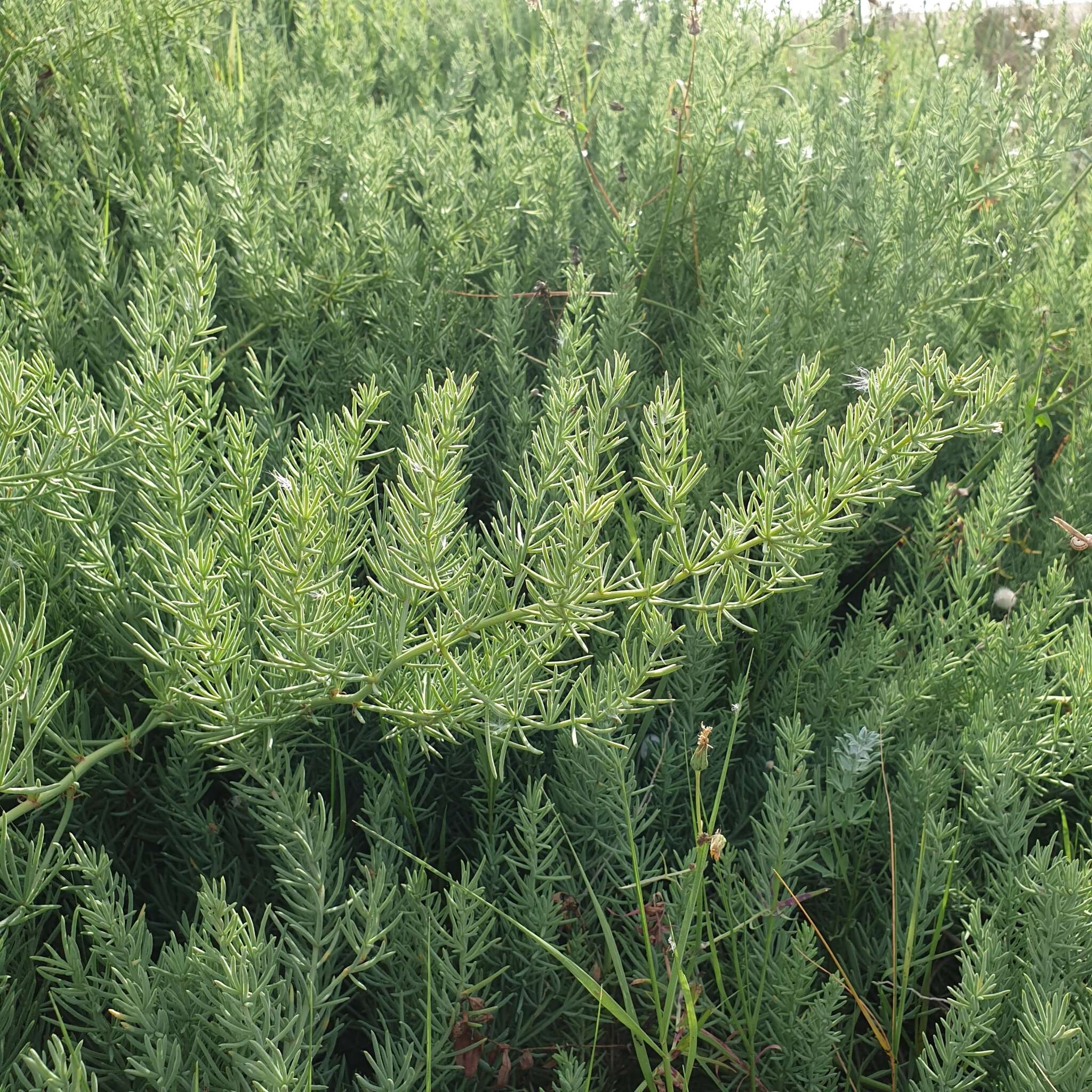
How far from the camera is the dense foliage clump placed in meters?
1.04

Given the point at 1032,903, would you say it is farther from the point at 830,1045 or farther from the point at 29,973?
the point at 29,973

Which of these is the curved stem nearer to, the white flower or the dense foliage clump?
the dense foliage clump

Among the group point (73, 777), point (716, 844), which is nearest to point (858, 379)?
point (716, 844)

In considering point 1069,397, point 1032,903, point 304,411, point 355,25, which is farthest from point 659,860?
point 355,25

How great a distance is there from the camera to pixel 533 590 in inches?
38.0

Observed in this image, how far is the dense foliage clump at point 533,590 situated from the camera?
3.42ft

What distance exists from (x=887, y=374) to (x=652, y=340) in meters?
0.98

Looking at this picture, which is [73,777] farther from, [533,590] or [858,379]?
[858,379]

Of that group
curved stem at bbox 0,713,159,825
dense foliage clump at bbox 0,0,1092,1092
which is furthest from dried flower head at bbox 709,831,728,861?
curved stem at bbox 0,713,159,825

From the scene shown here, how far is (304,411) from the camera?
167 centimetres

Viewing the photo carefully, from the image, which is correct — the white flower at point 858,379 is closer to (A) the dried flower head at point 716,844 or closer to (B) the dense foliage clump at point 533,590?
(B) the dense foliage clump at point 533,590

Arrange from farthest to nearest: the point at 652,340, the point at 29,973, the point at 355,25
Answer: the point at 355,25, the point at 652,340, the point at 29,973

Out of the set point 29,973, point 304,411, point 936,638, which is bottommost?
point 936,638

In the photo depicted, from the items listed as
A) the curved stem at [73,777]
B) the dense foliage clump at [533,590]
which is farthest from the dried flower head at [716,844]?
the curved stem at [73,777]
